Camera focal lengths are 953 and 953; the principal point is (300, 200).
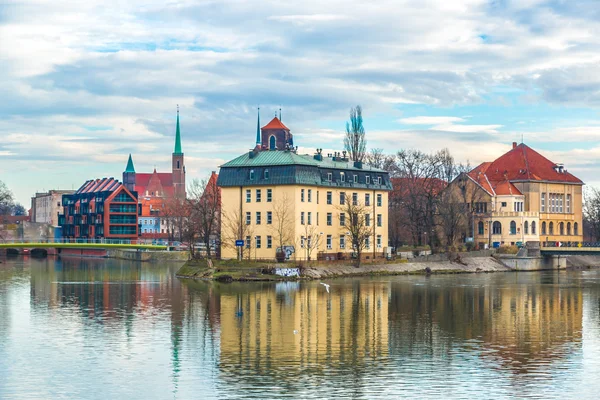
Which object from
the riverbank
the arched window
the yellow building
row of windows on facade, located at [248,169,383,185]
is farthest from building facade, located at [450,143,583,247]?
the yellow building

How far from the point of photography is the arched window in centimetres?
13850

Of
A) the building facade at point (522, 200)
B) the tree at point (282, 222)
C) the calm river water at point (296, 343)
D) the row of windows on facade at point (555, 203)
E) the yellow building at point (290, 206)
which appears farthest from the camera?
the row of windows on facade at point (555, 203)

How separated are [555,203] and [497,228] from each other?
14753mm

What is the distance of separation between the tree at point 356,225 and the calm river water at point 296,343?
58.0 ft

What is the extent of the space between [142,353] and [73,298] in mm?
30408

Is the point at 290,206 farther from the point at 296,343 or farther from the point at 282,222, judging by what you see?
the point at 296,343

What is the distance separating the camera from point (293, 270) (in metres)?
89.7

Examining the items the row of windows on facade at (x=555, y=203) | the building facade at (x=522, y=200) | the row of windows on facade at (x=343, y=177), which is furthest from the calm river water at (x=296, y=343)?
the row of windows on facade at (x=555, y=203)

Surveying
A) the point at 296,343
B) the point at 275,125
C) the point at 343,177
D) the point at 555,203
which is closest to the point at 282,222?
the point at 343,177

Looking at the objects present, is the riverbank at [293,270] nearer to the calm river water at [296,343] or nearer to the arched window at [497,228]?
the calm river water at [296,343]

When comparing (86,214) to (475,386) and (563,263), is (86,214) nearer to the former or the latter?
(563,263)

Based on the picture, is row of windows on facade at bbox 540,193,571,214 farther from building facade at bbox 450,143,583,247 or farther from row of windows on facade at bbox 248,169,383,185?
row of windows on facade at bbox 248,169,383,185

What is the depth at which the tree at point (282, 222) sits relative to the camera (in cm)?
9462

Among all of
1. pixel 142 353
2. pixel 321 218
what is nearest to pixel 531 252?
pixel 321 218
